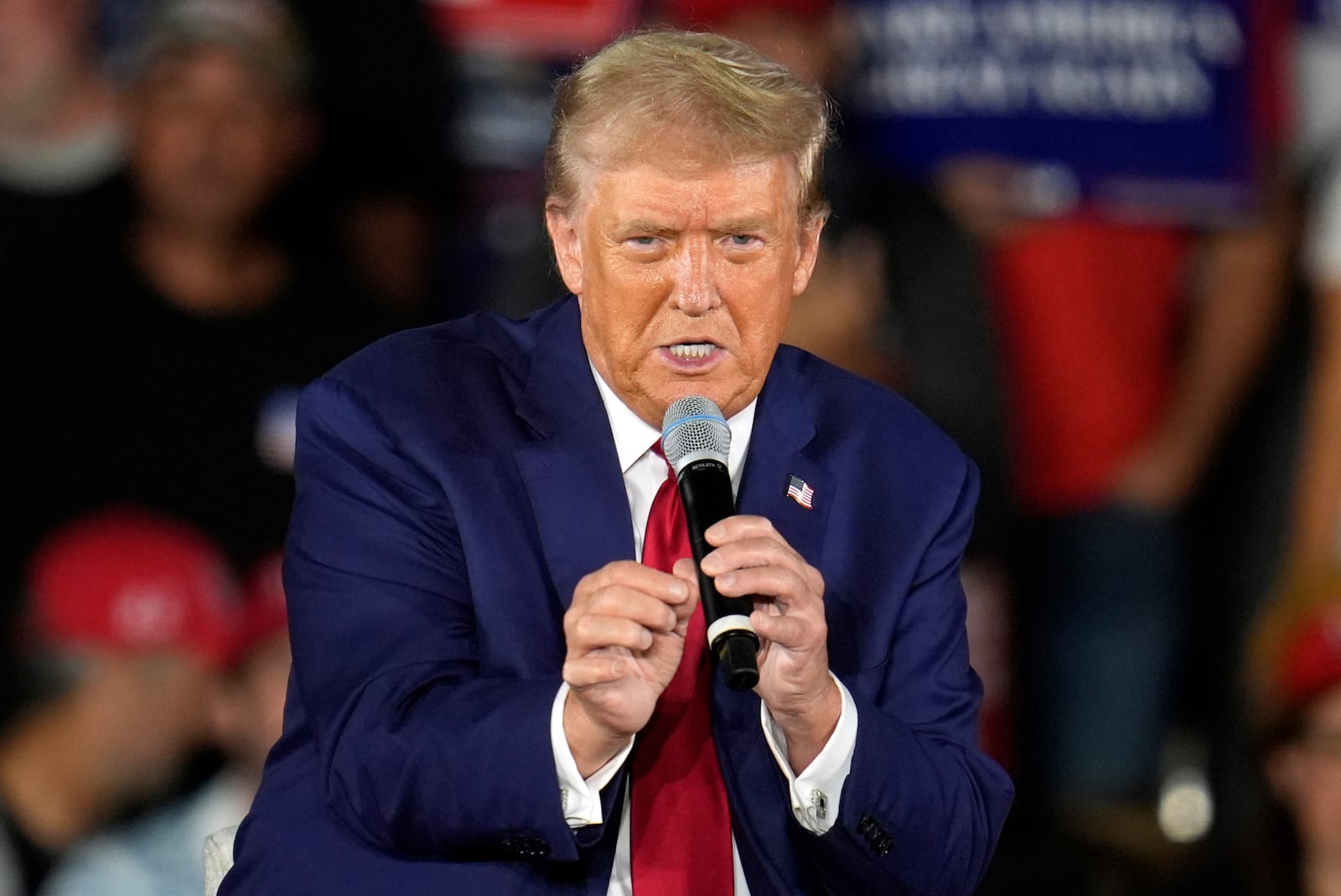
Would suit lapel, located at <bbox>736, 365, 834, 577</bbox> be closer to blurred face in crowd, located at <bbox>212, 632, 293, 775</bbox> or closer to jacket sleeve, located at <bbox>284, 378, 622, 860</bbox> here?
jacket sleeve, located at <bbox>284, 378, 622, 860</bbox>

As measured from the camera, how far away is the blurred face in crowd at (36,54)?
14.0ft

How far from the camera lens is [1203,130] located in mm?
4887

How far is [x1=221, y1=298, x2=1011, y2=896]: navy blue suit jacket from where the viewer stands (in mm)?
2023

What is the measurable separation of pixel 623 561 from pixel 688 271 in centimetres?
33

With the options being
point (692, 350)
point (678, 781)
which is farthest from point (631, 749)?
point (692, 350)

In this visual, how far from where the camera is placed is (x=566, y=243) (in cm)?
226

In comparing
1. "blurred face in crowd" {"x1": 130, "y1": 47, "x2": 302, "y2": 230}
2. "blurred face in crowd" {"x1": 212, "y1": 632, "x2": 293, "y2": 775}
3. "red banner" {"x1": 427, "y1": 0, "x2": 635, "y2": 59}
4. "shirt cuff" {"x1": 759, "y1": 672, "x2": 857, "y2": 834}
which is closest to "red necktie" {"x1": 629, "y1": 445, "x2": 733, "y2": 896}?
"shirt cuff" {"x1": 759, "y1": 672, "x2": 857, "y2": 834}

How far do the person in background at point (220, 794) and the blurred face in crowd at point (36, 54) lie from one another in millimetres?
1072

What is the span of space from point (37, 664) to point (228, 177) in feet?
3.49

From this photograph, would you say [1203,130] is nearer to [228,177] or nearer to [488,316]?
[228,177]

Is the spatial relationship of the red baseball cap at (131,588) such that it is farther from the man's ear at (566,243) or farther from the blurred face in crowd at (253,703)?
the man's ear at (566,243)

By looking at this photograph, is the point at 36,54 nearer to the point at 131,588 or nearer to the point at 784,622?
the point at 131,588


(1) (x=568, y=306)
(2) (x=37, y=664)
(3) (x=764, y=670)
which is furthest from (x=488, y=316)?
(2) (x=37, y=664)

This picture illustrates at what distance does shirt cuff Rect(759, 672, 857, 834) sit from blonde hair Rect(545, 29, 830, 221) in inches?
21.6
